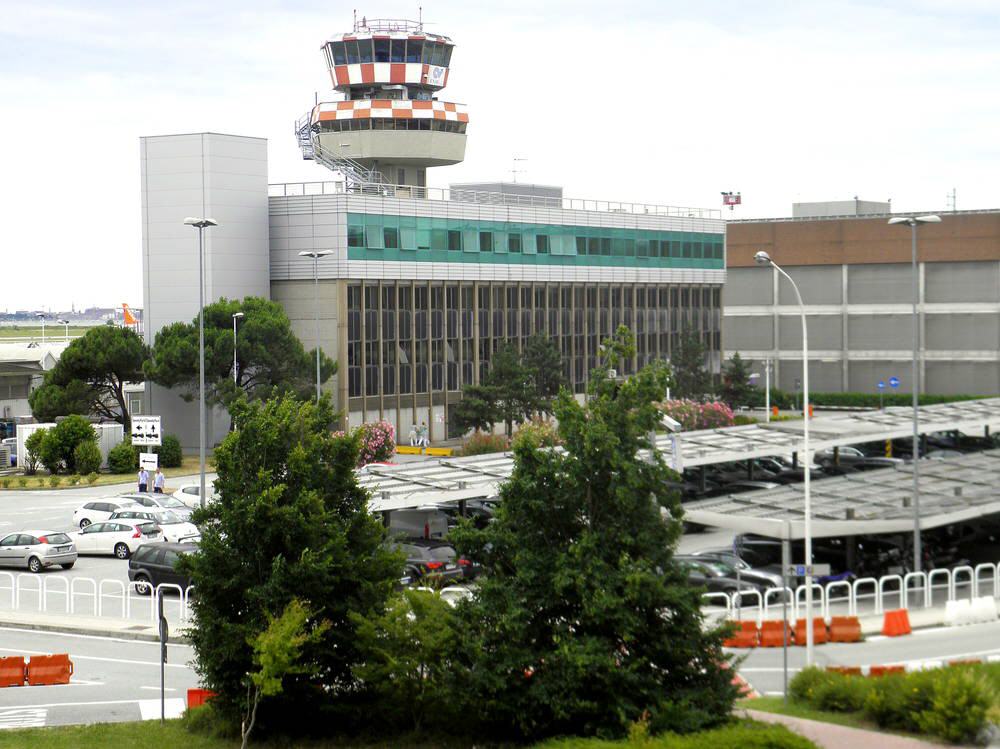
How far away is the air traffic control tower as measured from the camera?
79188mm

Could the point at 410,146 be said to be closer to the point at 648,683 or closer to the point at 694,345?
the point at 694,345

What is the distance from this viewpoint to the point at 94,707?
2517cm

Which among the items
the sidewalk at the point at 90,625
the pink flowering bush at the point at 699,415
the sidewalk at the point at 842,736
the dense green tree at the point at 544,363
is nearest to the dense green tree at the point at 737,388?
the pink flowering bush at the point at 699,415

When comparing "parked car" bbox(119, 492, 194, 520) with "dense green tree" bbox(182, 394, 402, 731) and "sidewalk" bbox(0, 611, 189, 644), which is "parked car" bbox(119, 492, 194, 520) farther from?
"dense green tree" bbox(182, 394, 402, 731)

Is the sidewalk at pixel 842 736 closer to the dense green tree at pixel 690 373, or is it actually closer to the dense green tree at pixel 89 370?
the dense green tree at pixel 89 370

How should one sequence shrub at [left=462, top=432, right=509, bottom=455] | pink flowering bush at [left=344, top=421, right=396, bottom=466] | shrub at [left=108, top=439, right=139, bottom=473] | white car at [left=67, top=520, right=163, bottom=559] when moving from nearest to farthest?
white car at [left=67, top=520, right=163, bottom=559], pink flowering bush at [left=344, top=421, right=396, bottom=466], shrub at [left=462, top=432, right=509, bottom=455], shrub at [left=108, top=439, right=139, bottom=473]

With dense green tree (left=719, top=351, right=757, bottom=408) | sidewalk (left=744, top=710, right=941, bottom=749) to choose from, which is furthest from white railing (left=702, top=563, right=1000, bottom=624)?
dense green tree (left=719, top=351, right=757, bottom=408)

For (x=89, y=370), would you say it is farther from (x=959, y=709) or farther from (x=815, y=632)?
(x=959, y=709)

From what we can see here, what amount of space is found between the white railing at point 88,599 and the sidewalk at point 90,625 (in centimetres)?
41

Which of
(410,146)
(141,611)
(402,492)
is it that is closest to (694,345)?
(410,146)

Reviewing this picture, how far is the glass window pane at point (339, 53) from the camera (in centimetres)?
7919

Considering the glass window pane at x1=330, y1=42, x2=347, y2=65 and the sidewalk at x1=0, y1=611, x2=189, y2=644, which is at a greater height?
the glass window pane at x1=330, y1=42, x2=347, y2=65

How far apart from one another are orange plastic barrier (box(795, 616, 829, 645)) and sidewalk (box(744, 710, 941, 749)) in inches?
314

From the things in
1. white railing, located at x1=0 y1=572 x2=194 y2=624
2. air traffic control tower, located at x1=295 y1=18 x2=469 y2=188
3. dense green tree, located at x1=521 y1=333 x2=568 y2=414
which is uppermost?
air traffic control tower, located at x1=295 y1=18 x2=469 y2=188
